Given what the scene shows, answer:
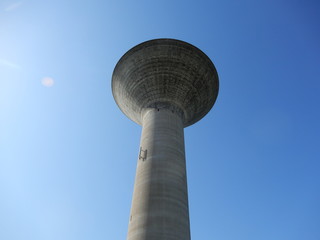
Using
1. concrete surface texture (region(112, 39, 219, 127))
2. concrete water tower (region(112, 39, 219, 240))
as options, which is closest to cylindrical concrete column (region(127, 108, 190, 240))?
concrete water tower (region(112, 39, 219, 240))

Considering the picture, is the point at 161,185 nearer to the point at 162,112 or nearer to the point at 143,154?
the point at 143,154

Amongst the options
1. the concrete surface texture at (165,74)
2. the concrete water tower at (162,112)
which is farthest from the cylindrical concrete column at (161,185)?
the concrete surface texture at (165,74)

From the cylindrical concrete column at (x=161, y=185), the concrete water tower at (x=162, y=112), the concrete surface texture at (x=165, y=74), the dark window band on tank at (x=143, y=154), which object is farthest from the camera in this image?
the concrete surface texture at (x=165, y=74)

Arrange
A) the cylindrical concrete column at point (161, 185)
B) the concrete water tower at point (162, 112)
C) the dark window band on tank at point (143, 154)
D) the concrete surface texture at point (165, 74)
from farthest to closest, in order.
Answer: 1. the concrete surface texture at point (165, 74)
2. the dark window band on tank at point (143, 154)
3. the concrete water tower at point (162, 112)
4. the cylindrical concrete column at point (161, 185)

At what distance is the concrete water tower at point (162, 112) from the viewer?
13.5 m

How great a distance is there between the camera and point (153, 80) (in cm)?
2014

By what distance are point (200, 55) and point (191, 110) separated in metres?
4.49

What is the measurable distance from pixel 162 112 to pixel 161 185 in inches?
230

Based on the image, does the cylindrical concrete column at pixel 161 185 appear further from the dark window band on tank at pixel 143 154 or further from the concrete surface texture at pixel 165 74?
the concrete surface texture at pixel 165 74

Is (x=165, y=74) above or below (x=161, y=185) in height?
above

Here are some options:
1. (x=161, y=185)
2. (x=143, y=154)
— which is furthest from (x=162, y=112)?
(x=161, y=185)

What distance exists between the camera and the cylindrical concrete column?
13078mm

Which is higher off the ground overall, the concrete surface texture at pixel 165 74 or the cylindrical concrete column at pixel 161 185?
the concrete surface texture at pixel 165 74

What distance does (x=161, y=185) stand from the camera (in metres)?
14.4
